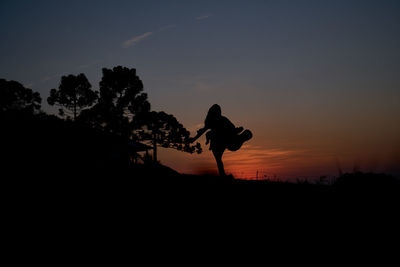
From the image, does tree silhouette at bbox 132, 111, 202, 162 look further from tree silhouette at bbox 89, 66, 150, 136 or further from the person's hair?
the person's hair

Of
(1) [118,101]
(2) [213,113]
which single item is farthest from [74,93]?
(2) [213,113]

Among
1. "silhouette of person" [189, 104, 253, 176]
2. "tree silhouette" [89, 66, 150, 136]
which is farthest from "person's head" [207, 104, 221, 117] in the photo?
"tree silhouette" [89, 66, 150, 136]

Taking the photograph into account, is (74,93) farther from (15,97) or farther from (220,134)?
(220,134)

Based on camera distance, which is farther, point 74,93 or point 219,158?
point 74,93

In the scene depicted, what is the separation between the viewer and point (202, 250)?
3.06 meters

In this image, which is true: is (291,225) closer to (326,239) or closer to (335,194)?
(326,239)

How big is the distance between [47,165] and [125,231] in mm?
4891

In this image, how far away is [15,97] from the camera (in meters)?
27.8

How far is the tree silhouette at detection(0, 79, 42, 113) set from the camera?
87.7 ft

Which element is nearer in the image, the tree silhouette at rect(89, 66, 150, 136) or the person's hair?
the person's hair

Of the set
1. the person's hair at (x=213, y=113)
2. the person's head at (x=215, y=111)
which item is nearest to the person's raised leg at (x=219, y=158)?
the person's hair at (x=213, y=113)

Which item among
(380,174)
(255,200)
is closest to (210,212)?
(255,200)

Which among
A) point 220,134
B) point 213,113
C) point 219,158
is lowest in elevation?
point 219,158

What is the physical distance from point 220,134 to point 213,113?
0.63m
